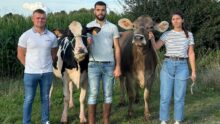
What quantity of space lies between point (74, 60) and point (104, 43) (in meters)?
1.21

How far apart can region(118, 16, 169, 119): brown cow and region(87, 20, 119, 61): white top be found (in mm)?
842

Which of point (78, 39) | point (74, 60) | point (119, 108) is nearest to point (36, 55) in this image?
point (78, 39)

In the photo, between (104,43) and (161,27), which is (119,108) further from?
(104,43)

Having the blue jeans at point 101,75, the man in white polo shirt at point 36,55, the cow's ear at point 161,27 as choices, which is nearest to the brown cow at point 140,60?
the cow's ear at point 161,27

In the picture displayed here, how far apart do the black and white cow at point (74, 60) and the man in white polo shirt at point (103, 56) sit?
151 millimetres

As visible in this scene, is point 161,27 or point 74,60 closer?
point 74,60

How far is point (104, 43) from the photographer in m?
7.89

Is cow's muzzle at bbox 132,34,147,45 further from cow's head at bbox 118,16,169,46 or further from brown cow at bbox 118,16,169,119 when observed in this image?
brown cow at bbox 118,16,169,119

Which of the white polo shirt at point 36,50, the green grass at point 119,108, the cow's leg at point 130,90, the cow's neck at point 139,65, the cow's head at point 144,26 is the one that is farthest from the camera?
the cow's leg at point 130,90

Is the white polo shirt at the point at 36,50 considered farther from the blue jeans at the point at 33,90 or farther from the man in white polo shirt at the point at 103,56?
the man in white polo shirt at the point at 103,56

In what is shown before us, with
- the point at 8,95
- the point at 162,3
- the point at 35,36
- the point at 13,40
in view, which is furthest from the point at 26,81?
the point at 162,3

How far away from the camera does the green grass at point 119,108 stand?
9.20 m

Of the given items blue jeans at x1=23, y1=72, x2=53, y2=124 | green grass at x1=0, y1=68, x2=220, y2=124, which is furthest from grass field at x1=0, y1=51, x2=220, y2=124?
blue jeans at x1=23, y1=72, x2=53, y2=124

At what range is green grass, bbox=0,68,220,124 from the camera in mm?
9203
